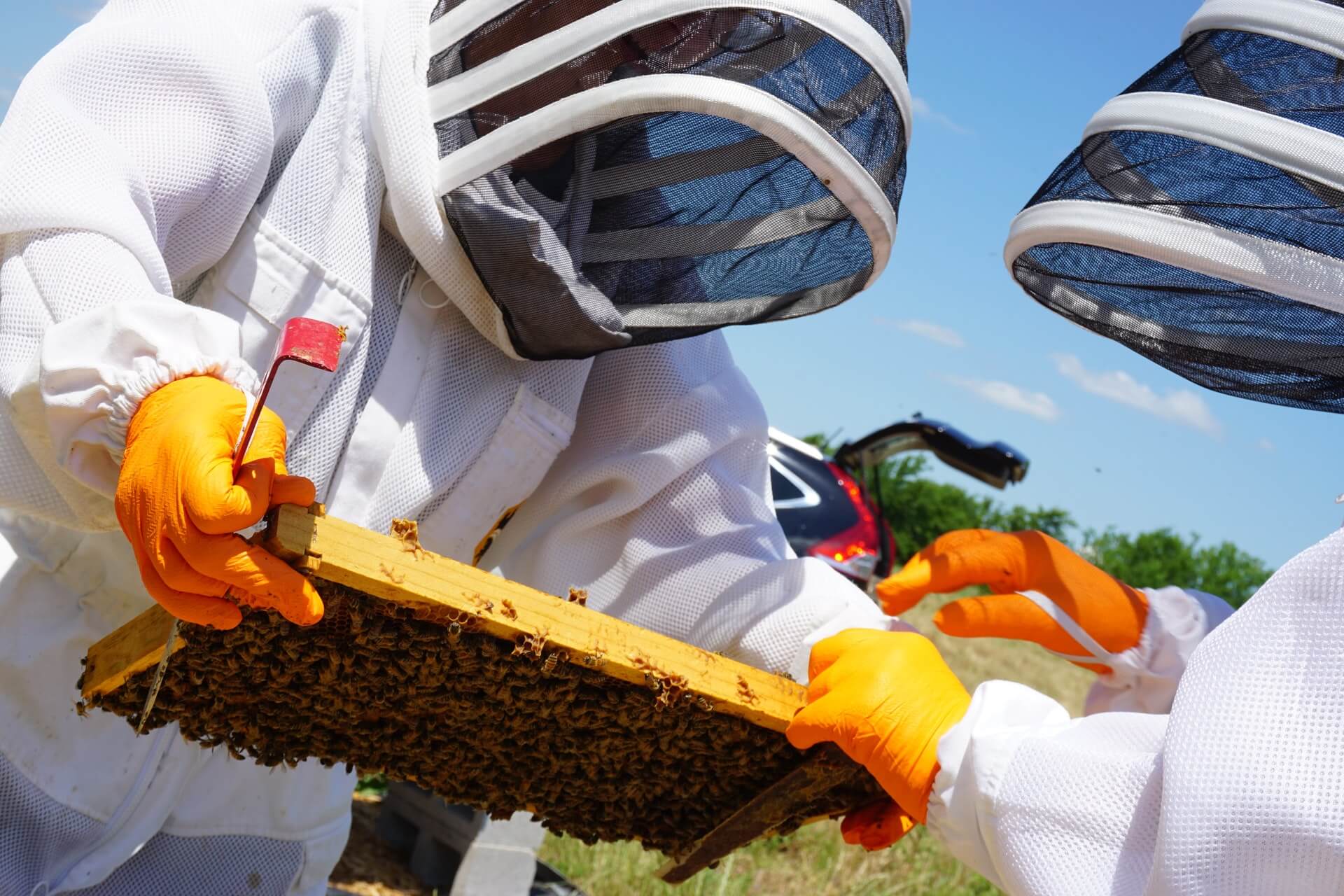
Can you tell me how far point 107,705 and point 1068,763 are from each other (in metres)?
1.74

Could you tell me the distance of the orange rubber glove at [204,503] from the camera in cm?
167

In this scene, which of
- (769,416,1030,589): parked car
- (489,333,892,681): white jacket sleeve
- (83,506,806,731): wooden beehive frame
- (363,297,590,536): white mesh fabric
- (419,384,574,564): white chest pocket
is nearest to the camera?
(83,506,806,731): wooden beehive frame

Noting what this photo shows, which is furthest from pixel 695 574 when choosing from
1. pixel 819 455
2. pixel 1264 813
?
pixel 819 455

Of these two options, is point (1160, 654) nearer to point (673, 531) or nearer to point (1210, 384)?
point (1210, 384)

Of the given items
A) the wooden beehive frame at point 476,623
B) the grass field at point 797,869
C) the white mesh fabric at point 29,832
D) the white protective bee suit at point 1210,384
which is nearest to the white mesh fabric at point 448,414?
the wooden beehive frame at point 476,623

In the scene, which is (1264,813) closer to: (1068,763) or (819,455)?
(1068,763)

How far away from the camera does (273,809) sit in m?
2.68

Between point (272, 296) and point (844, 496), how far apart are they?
19.3 feet

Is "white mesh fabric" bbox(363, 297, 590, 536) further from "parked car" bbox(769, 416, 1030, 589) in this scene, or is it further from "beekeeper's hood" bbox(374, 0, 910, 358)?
"parked car" bbox(769, 416, 1030, 589)

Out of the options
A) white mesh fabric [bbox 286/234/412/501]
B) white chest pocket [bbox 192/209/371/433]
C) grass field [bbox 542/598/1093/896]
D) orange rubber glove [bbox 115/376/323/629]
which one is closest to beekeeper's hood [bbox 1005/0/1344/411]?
white mesh fabric [bbox 286/234/412/501]

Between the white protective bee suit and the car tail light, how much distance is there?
15.1 feet

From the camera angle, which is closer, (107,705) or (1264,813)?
(1264,813)

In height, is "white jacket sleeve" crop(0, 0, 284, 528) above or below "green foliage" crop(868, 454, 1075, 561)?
above

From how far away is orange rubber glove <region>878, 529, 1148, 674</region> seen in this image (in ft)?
9.26
